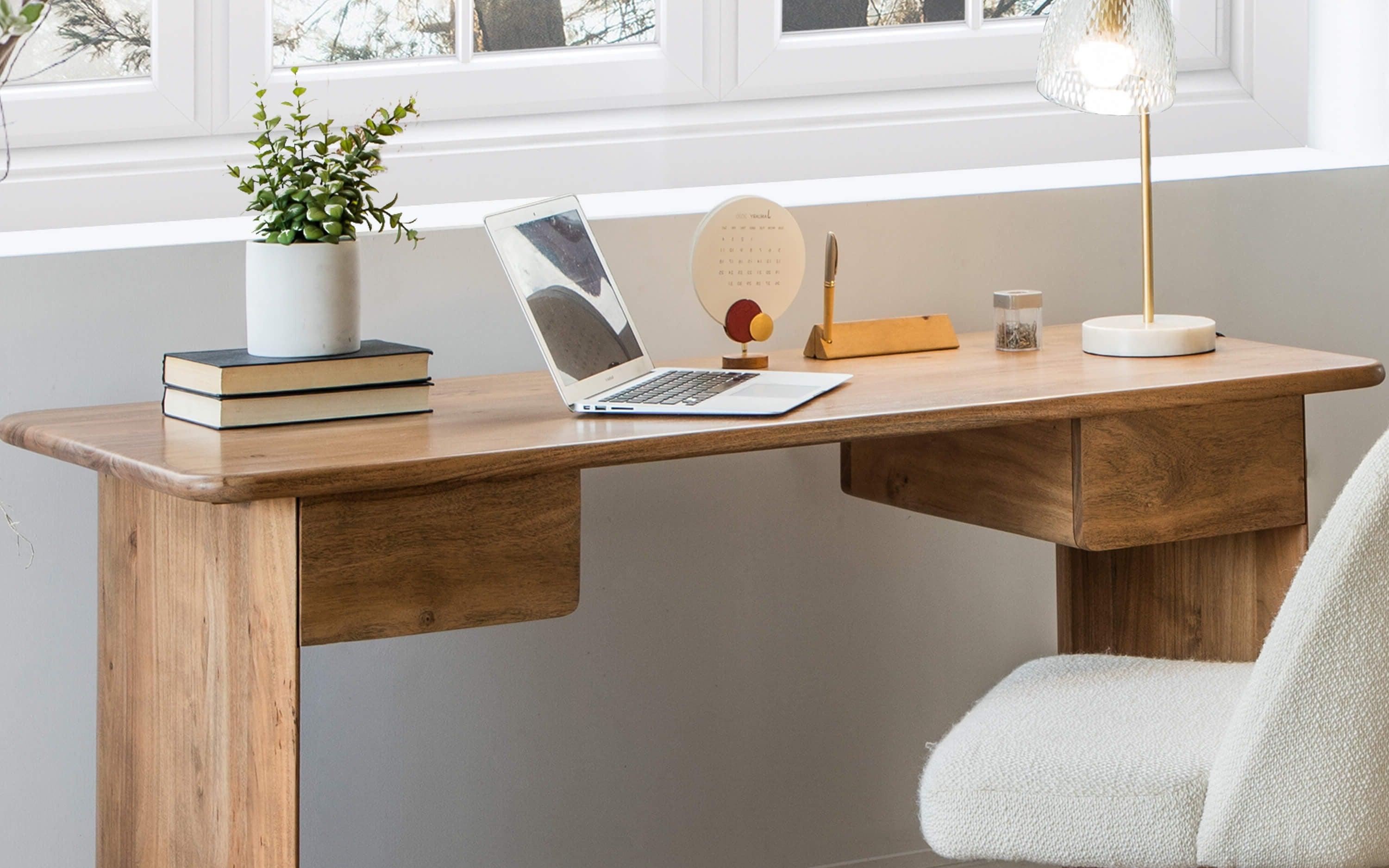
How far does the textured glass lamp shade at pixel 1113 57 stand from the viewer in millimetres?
1706

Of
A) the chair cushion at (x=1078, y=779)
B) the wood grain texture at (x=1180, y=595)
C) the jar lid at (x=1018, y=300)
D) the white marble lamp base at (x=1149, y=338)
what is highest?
the jar lid at (x=1018, y=300)

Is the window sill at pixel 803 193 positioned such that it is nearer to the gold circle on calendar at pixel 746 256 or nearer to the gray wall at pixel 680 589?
the gray wall at pixel 680 589

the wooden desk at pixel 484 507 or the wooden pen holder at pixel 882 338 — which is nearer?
the wooden desk at pixel 484 507

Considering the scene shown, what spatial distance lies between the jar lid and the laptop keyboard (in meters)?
0.37

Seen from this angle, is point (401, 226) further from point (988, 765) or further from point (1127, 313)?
point (1127, 313)

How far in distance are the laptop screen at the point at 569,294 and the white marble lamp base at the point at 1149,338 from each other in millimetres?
538

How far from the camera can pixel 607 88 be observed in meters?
2.01

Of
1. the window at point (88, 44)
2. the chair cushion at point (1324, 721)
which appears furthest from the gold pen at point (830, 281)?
the window at point (88, 44)

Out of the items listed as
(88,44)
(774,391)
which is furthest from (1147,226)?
(88,44)

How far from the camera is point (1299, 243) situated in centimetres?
221

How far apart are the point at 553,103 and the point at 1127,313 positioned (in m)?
0.84

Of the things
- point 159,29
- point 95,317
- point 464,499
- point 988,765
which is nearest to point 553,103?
point 159,29

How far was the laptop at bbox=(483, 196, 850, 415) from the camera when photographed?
149 centimetres

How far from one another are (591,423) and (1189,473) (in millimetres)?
630
